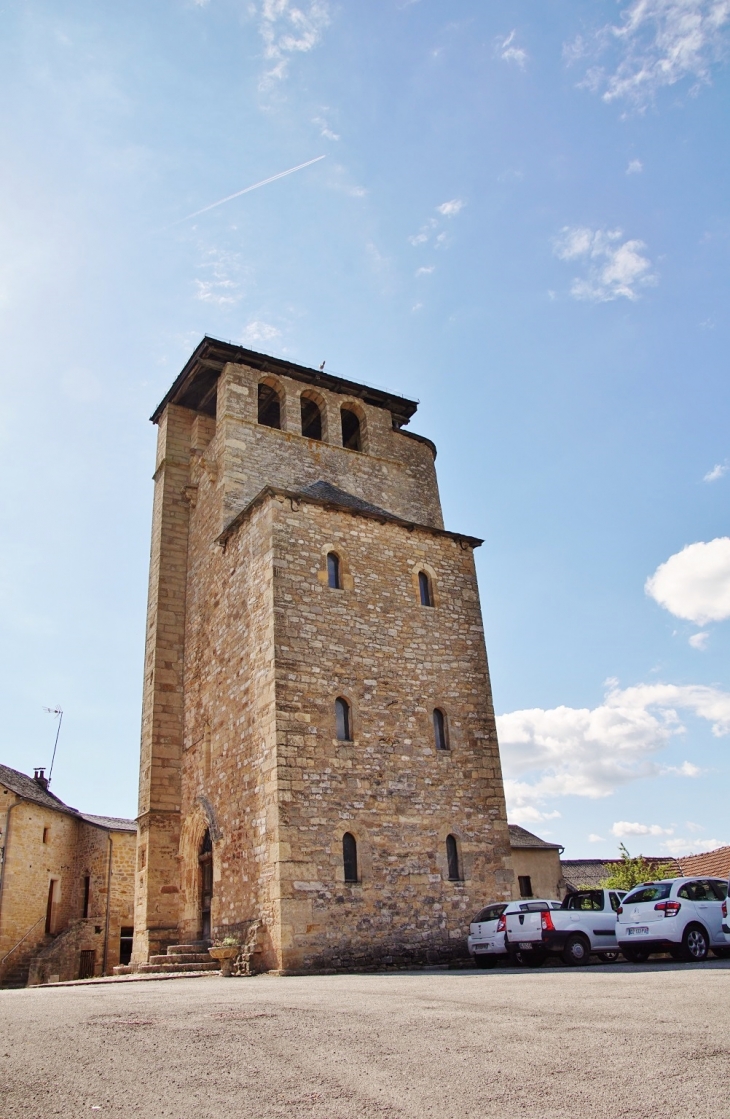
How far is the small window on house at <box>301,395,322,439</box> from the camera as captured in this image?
71.9ft

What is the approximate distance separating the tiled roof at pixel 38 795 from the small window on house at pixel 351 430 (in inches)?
541

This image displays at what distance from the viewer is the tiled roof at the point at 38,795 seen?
2303 cm

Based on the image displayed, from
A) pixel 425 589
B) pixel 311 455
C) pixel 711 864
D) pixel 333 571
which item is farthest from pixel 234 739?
pixel 711 864

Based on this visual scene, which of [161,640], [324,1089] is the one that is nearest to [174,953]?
[161,640]

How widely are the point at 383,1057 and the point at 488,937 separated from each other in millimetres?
8782

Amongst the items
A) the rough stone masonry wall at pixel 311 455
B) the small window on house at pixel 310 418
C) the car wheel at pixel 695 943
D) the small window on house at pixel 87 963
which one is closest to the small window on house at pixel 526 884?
the small window on house at pixel 87 963

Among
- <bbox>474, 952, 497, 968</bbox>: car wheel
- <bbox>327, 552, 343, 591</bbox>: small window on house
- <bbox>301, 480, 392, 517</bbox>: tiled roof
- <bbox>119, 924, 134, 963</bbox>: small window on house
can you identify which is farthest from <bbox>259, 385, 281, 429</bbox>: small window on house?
<bbox>119, 924, 134, 963</bbox>: small window on house

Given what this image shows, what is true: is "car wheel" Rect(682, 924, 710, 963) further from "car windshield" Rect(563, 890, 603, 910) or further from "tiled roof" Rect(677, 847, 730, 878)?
"tiled roof" Rect(677, 847, 730, 878)

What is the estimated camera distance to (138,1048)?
16.0 ft

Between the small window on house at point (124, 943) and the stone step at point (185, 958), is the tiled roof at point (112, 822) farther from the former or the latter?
the stone step at point (185, 958)

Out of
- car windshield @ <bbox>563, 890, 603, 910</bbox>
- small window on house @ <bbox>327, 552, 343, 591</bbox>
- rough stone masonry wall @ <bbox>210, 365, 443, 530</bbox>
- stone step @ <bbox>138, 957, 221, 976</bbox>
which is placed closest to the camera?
car windshield @ <bbox>563, 890, 603, 910</bbox>

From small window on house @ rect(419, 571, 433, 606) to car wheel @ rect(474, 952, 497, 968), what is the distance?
6934 millimetres

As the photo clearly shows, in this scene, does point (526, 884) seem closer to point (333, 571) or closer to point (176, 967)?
point (176, 967)

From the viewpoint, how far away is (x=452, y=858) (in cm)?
1468
